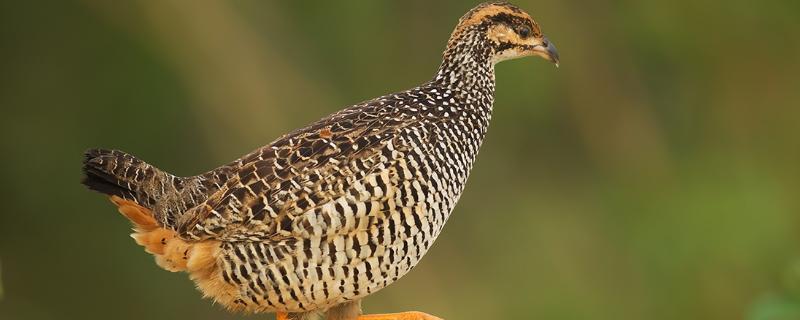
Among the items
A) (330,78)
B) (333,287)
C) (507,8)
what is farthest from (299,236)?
(330,78)

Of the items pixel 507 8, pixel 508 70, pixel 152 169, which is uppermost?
pixel 508 70

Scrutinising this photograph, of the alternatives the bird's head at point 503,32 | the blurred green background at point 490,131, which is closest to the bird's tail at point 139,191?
the bird's head at point 503,32

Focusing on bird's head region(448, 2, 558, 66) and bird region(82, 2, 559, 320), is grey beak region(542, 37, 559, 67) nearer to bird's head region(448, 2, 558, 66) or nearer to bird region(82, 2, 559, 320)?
bird's head region(448, 2, 558, 66)

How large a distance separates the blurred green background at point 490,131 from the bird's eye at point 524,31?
615 cm

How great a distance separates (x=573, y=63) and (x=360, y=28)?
228cm

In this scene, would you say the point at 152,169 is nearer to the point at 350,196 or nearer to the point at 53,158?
the point at 350,196

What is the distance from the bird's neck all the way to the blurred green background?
5991 millimetres

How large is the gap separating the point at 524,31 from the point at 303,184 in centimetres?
148

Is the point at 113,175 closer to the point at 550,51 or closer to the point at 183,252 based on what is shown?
the point at 183,252

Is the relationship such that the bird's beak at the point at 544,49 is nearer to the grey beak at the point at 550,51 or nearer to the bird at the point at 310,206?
the grey beak at the point at 550,51

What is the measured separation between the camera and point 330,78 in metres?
13.6

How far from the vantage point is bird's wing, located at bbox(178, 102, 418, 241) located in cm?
597

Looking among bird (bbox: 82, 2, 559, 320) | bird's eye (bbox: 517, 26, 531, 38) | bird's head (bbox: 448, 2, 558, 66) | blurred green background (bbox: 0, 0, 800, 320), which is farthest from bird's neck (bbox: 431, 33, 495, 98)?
blurred green background (bbox: 0, 0, 800, 320)

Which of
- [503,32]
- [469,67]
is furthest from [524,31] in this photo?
[469,67]
